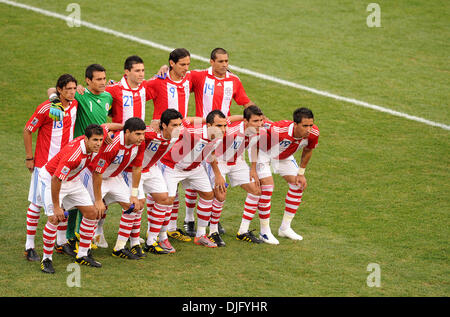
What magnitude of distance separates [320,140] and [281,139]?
3.82m

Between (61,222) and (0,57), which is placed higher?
(0,57)

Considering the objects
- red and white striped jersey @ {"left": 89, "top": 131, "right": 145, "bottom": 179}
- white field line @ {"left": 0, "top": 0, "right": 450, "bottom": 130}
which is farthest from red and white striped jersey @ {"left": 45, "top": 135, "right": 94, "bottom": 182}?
white field line @ {"left": 0, "top": 0, "right": 450, "bottom": 130}

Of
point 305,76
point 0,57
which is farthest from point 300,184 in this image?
point 0,57

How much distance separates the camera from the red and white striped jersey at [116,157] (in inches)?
301

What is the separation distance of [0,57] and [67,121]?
307 inches

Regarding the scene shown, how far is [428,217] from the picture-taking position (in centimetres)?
978

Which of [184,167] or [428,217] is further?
[428,217]

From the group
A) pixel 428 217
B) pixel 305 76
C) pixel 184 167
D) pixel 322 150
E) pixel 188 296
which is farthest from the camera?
pixel 305 76

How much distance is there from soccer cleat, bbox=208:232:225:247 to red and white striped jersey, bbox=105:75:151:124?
1.84 metres

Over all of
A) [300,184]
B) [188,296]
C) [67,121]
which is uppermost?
[67,121]

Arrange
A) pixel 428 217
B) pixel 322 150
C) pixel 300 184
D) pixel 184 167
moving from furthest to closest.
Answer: pixel 322 150, pixel 428 217, pixel 300 184, pixel 184 167

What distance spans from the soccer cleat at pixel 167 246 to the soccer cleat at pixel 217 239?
57 centimetres

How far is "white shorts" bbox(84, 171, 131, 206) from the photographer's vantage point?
7957 millimetres

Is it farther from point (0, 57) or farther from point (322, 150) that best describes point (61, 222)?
point (0, 57)
